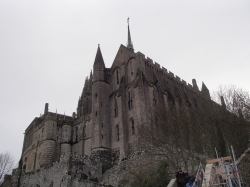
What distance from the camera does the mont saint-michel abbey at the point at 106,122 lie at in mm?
31766

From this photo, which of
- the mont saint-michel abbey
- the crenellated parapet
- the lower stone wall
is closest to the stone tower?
the mont saint-michel abbey

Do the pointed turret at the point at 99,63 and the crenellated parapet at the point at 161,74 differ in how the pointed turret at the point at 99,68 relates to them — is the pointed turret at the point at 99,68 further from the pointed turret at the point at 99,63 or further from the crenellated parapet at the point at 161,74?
the crenellated parapet at the point at 161,74

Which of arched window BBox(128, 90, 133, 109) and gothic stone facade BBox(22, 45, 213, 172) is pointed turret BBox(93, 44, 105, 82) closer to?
gothic stone facade BBox(22, 45, 213, 172)

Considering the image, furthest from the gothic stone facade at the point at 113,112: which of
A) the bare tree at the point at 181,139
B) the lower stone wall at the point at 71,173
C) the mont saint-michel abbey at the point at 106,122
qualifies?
the bare tree at the point at 181,139

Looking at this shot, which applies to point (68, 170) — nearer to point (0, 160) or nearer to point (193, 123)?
point (193, 123)

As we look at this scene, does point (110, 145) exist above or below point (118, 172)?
above

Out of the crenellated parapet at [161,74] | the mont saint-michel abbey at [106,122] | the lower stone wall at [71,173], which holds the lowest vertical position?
the lower stone wall at [71,173]

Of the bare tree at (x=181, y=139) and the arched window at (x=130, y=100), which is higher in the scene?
the arched window at (x=130, y=100)

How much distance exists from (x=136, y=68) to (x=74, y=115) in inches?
867

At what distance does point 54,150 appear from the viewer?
1784 inches

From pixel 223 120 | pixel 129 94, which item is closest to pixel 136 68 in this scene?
pixel 129 94

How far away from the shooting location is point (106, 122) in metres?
39.3

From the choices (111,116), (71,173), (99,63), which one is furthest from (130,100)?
(71,173)

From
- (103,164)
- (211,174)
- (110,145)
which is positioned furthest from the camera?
(110,145)
